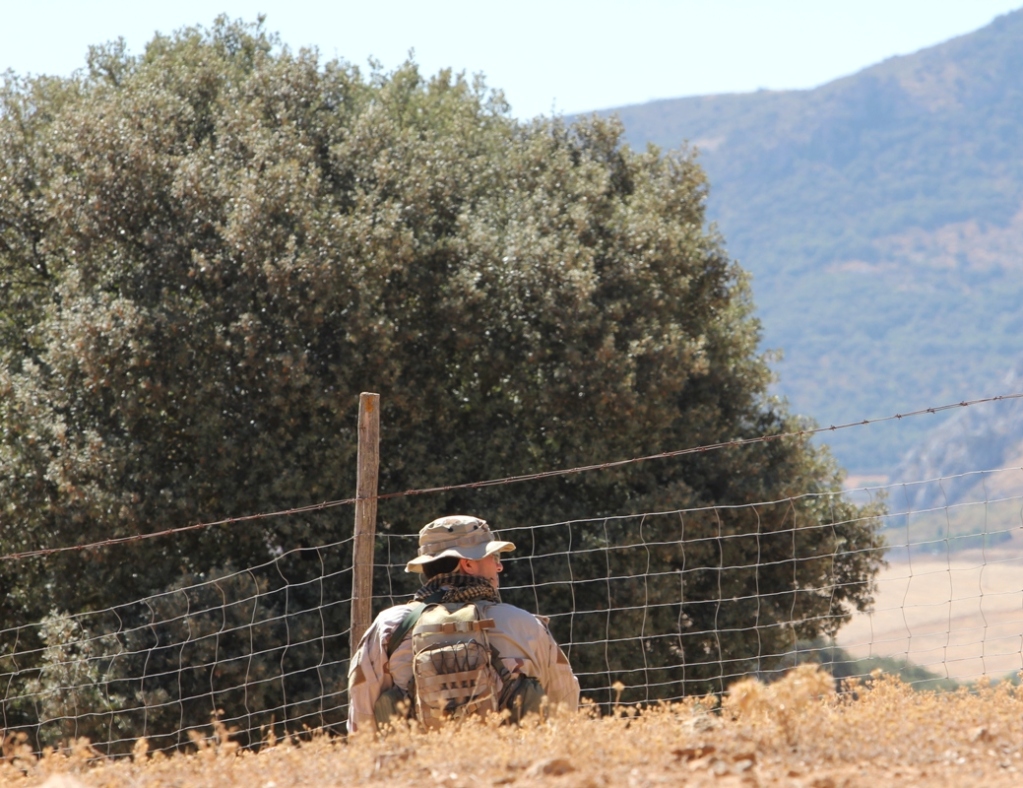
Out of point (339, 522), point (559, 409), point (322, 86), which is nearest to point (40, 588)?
point (339, 522)

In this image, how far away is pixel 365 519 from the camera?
798cm

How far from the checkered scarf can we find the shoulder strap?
0.12 feet

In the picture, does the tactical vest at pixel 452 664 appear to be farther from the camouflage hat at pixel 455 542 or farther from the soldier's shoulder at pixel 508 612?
the camouflage hat at pixel 455 542

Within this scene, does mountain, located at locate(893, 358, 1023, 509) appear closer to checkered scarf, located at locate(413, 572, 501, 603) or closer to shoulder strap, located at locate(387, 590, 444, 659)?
checkered scarf, located at locate(413, 572, 501, 603)

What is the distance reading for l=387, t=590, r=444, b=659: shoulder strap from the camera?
17.5 feet

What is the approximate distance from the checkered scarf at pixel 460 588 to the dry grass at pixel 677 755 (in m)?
0.58

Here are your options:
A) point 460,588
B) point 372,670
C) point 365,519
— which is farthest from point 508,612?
point 365,519

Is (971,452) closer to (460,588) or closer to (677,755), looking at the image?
(460,588)

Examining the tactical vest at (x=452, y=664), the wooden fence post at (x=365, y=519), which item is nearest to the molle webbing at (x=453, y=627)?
the tactical vest at (x=452, y=664)

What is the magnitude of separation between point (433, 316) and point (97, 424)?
413cm

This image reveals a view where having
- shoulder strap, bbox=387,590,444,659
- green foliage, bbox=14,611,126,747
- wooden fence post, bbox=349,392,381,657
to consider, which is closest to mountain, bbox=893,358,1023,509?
green foliage, bbox=14,611,126,747

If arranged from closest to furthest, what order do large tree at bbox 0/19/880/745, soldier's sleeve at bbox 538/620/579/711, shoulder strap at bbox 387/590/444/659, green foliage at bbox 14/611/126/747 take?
shoulder strap at bbox 387/590/444/659
soldier's sleeve at bbox 538/620/579/711
green foliage at bbox 14/611/126/747
large tree at bbox 0/19/880/745

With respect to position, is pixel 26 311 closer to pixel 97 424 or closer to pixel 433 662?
pixel 97 424

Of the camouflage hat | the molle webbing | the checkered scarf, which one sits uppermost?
the camouflage hat
